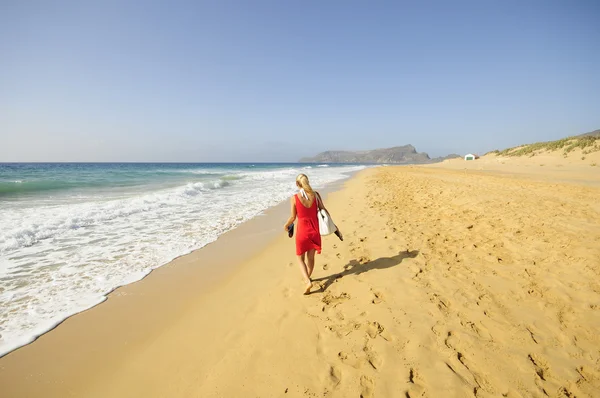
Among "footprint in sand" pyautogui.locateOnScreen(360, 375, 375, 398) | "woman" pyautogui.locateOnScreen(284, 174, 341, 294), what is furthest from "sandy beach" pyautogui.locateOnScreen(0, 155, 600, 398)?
"woman" pyautogui.locateOnScreen(284, 174, 341, 294)

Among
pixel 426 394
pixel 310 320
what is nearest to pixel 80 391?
pixel 310 320

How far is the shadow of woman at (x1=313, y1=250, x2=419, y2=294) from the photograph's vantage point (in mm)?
4539

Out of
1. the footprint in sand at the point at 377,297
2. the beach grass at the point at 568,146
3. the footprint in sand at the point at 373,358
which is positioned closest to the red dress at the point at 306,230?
the footprint in sand at the point at 377,297

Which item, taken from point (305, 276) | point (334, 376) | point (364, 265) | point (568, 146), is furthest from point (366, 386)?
point (568, 146)

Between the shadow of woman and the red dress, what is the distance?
637 millimetres

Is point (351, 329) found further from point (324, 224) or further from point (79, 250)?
point (79, 250)

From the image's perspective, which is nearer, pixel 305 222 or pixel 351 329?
pixel 351 329

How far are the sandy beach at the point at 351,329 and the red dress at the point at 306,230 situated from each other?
0.69 m

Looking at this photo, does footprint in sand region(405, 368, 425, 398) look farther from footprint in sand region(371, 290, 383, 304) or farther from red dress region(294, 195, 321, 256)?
red dress region(294, 195, 321, 256)

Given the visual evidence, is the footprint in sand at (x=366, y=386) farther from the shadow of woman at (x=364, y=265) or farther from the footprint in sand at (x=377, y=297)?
the shadow of woman at (x=364, y=265)

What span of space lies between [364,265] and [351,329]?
1.92 metres

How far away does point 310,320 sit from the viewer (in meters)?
3.42

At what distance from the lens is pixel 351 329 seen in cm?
318

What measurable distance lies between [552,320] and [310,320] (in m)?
3.01
